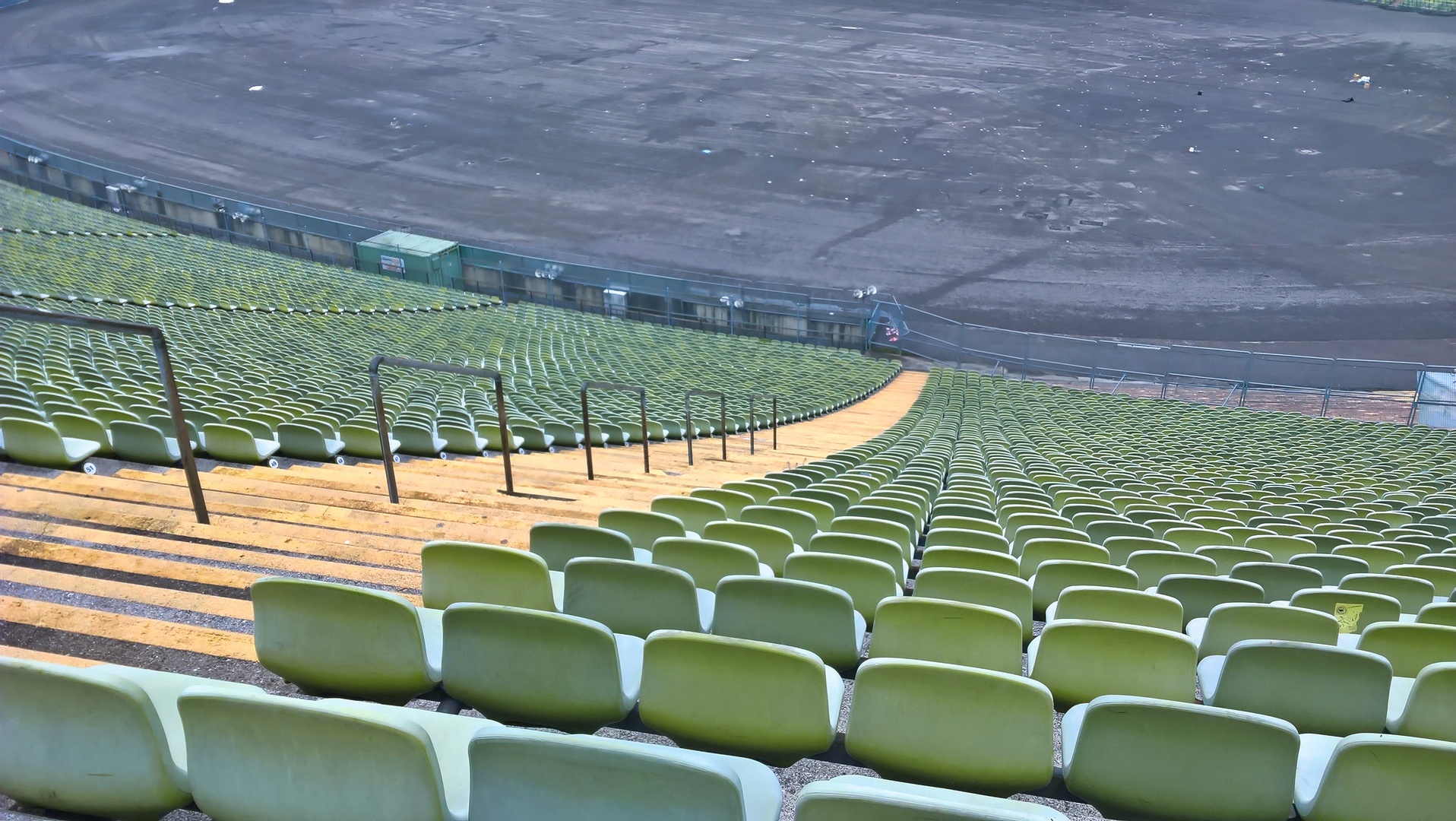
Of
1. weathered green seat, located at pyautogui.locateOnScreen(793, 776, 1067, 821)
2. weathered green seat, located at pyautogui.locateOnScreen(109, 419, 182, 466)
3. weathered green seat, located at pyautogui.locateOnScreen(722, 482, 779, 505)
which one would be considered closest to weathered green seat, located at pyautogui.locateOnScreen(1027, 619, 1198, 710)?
weathered green seat, located at pyautogui.locateOnScreen(793, 776, 1067, 821)

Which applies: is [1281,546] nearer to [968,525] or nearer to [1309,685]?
[968,525]

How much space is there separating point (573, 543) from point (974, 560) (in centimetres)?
210

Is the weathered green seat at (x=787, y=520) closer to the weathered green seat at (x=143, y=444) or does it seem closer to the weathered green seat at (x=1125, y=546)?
the weathered green seat at (x=1125, y=546)

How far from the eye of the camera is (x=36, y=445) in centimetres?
553

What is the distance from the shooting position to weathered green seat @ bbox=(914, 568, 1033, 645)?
3.99 m

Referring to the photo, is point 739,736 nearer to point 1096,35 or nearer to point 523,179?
point 523,179

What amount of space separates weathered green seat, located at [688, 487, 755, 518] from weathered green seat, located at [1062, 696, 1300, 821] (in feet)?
12.0

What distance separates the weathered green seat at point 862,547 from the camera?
464cm

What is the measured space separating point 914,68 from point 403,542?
47448 mm

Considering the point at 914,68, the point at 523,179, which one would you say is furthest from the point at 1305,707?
the point at 914,68

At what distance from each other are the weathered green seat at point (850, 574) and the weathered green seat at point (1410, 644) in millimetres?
1964

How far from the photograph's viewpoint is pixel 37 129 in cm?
3859

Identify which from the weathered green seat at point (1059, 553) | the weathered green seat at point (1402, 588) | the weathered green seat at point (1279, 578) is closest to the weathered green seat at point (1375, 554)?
the weathered green seat at point (1402, 588)

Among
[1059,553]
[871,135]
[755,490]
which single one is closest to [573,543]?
[1059,553]
